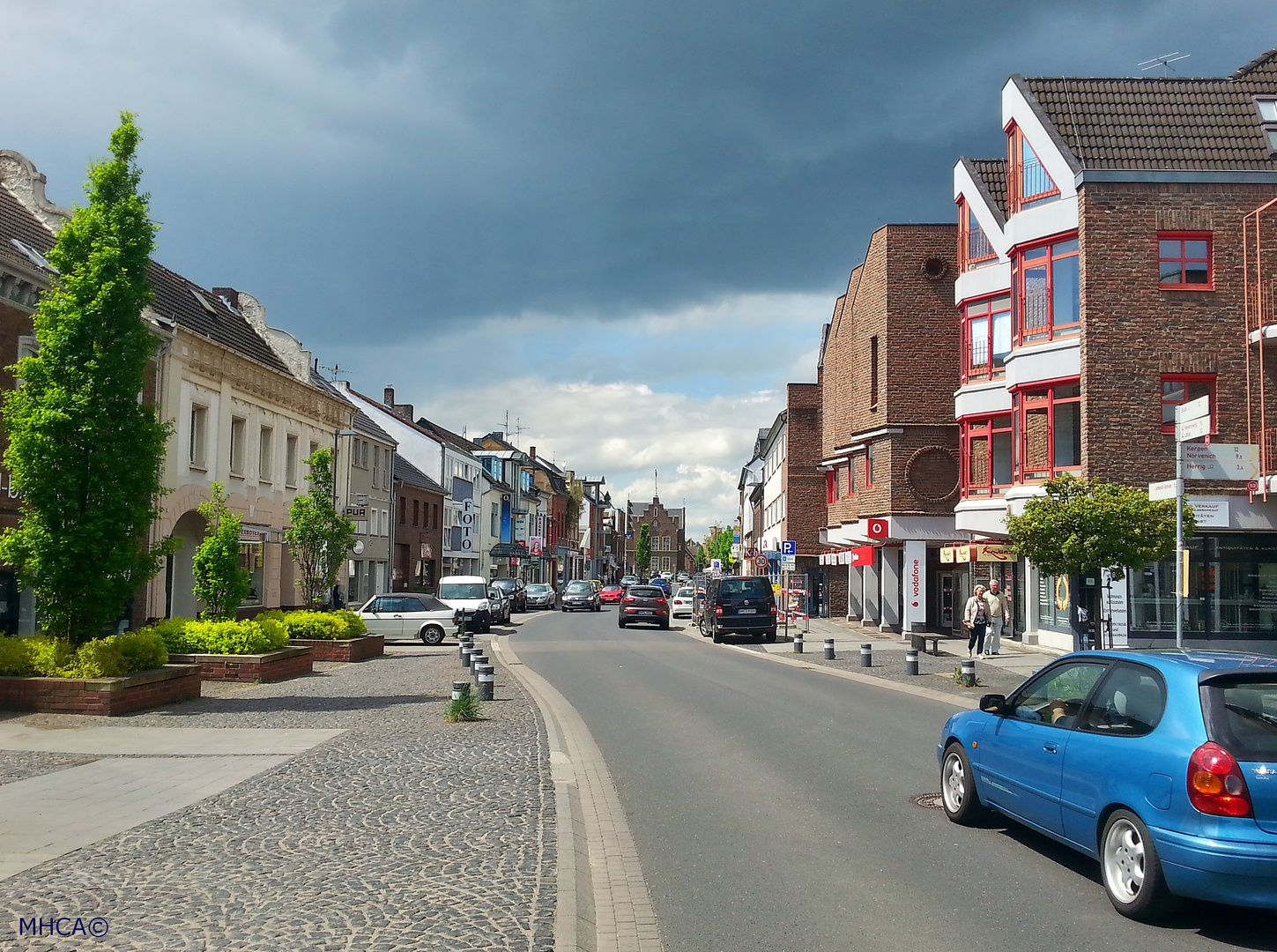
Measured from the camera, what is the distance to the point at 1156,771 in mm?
5750

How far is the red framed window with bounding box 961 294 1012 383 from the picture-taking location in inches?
1153

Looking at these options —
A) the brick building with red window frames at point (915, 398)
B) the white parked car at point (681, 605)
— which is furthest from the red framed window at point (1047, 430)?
the white parked car at point (681, 605)

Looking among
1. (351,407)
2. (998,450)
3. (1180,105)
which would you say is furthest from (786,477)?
(1180,105)

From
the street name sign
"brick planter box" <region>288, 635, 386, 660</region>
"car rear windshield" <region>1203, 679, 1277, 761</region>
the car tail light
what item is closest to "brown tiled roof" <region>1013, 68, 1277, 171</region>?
the street name sign

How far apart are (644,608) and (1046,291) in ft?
65.1

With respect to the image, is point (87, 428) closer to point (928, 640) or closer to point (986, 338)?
point (986, 338)

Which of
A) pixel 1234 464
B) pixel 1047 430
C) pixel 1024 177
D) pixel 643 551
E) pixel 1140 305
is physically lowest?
pixel 643 551

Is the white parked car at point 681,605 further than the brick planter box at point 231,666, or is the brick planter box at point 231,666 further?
the white parked car at point 681,605

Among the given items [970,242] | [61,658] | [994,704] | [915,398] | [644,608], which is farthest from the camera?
[644,608]

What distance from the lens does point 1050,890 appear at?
21.3 ft

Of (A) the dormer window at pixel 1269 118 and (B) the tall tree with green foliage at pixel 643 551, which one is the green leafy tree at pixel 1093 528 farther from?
(B) the tall tree with green foliage at pixel 643 551

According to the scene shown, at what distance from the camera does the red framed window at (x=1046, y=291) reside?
992 inches

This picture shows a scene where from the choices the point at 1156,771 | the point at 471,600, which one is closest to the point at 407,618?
the point at 471,600

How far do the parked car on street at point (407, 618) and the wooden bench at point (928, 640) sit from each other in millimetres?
13066
